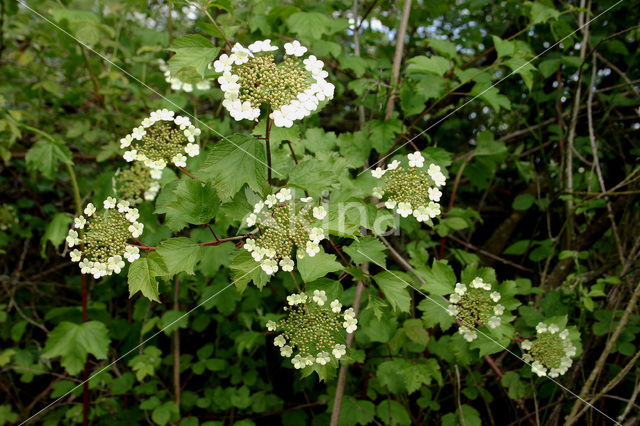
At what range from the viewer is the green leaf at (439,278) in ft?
5.46

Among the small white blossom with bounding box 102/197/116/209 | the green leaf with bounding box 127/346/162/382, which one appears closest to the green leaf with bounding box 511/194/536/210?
the green leaf with bounding box 127/346/162/382

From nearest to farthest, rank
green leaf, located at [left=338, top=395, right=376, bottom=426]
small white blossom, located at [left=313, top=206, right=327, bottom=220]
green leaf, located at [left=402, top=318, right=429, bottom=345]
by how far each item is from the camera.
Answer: small white blossom, located at [left=313, top=206, right=327, bottom=220], green leaf, located at [left=402, top=318, right=429, bottom=345], green leaf, located at [left=338, top=395, right=376, bottom=426]

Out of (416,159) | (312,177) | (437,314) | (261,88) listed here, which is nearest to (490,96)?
(416,159)

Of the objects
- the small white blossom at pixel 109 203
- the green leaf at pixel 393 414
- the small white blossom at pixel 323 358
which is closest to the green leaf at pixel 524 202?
the green leaf at pixel 393 414

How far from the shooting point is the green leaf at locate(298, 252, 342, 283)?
4.18ft

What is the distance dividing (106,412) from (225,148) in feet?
5.89

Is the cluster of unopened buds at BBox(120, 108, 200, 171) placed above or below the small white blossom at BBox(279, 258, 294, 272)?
above

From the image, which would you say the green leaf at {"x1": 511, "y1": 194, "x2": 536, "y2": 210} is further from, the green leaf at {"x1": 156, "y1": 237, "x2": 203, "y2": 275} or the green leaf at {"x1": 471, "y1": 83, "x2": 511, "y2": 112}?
the green leaf at {"x1": 156, "y1": 237, "x2": 203, "y2": 275}

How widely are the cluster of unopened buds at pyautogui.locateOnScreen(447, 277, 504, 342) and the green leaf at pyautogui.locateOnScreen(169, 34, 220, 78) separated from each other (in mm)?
1157

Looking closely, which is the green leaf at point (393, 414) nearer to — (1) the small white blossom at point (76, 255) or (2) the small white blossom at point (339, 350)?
(2) the small white blossom at point (339, 350)

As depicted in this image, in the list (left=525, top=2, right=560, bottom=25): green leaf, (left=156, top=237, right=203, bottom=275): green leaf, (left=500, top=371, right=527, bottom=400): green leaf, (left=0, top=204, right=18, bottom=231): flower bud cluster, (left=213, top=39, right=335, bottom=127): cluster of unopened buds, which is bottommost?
(left=0, top=204, right=18, bottom=231): flower bud cluster

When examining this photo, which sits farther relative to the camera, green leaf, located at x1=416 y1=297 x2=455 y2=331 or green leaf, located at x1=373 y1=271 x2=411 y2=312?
green leaf, located at x1=416 y1=297 x2=455 y2=331

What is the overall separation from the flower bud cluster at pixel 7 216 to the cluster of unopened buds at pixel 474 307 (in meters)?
2.58

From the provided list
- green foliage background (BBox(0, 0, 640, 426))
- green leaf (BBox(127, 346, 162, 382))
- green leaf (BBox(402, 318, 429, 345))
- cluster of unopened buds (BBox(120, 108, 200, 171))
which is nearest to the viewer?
cluster of unopened buds (BBox(120, 108, 200, 171))
